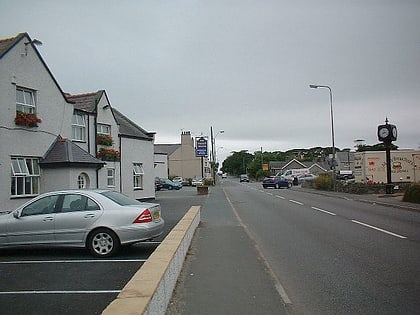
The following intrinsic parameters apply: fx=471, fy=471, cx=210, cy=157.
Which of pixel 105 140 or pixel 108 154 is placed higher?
pixel 105 140

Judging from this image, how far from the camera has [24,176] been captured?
18875 mm

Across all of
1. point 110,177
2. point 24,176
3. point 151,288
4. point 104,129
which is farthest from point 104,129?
point 151,288

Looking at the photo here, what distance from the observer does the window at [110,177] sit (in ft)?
91.1

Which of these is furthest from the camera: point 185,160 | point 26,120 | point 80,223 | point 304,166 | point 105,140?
point 304,166

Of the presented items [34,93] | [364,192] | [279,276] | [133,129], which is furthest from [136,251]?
[364,192]

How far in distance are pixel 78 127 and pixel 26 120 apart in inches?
236

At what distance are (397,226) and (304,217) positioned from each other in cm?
423

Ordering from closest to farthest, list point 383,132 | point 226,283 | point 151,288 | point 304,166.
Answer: point 151,288 → point 226,283 → point 383,132 → point 304,166

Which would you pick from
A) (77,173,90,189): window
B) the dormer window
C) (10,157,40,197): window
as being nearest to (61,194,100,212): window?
(10,157,40,197): window

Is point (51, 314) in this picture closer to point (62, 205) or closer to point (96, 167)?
point (62, 205)

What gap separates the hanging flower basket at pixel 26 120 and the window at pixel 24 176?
1.40 m

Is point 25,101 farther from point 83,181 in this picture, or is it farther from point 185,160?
point 185,160

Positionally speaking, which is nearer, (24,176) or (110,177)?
(24,176)

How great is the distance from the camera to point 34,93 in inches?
781
